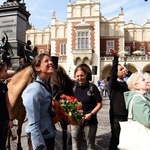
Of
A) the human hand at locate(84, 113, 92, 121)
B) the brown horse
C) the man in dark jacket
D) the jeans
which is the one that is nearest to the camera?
the jeans

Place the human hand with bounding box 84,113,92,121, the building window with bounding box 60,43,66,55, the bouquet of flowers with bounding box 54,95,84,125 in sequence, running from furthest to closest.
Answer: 1. the building window with bounding box 60,43,66,55
2. the human hand with bounding box 84,113,92,121
3. the bouquet of flowers with bounding box 54,95,84,125

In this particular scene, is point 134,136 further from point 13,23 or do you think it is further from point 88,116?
point 13,23

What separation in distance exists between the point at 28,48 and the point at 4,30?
0.89 m

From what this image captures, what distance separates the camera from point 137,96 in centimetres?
215

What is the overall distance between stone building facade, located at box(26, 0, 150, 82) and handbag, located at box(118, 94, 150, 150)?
30.1 m

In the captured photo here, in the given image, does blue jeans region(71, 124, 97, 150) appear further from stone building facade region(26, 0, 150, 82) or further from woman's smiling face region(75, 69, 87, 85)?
stone building facade region(26, 0, 150, 82)

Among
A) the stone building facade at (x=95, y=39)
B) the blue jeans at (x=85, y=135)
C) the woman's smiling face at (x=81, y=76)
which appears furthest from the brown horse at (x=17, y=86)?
the stone building facade at (x=95, y=39)

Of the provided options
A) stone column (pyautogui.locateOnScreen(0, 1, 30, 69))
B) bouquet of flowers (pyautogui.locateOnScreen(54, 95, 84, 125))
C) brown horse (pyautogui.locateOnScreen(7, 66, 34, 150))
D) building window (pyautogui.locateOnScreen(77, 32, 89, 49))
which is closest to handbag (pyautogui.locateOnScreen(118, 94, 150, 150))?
bouquet of flowers (pyautogui.locateOnScreen(54, 95, 84, 125))

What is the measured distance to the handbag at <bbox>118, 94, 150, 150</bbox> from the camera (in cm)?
203

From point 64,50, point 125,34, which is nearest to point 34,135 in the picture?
point 64,50

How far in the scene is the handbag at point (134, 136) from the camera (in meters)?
2.03

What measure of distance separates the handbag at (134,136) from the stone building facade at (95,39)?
3006 cm

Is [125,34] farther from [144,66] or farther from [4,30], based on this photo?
[4,30]

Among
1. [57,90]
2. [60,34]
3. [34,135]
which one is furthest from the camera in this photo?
[60,34]
